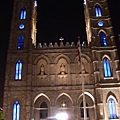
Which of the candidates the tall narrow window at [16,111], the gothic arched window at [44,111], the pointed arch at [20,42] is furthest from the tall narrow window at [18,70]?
the gothic arched window at [44,111]

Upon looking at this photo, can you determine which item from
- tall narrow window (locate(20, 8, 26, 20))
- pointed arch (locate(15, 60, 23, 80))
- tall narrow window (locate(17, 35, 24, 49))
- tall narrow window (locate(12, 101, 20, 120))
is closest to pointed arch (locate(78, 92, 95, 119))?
tall narrow window (locate(12, 101, 20, 120))

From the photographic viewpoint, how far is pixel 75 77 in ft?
121

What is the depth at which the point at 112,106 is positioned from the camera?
3431cm

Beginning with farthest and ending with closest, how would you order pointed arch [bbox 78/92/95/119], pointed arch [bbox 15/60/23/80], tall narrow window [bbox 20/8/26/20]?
tall narrow window [bbox 20/8/26/20] < pointed arch [bbox 15/60/23/80] < pointed arch [bbox 78/92/95/119]

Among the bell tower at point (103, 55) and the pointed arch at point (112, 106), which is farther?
the bell tower at point (103, 55)

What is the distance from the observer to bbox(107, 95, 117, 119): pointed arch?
3378 centimetres

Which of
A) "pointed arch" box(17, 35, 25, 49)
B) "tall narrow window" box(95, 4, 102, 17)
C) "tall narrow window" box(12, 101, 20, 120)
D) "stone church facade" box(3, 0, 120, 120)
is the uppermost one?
"tall narrow window" box(95, 4, 102, 17)

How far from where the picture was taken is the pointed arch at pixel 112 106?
111ft

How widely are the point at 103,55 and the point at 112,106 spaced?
909 centimetres

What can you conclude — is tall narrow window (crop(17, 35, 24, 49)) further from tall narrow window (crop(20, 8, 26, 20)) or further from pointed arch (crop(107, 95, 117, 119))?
pointed arch (crop(107, 95, 117, 119))

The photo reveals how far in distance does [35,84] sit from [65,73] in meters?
5.53

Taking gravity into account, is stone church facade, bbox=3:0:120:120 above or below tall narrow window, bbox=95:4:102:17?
below

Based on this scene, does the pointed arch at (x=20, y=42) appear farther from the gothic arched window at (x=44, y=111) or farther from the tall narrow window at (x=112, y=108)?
the tall narrow window at (x=112, y=108)

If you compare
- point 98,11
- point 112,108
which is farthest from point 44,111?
point 98,11
